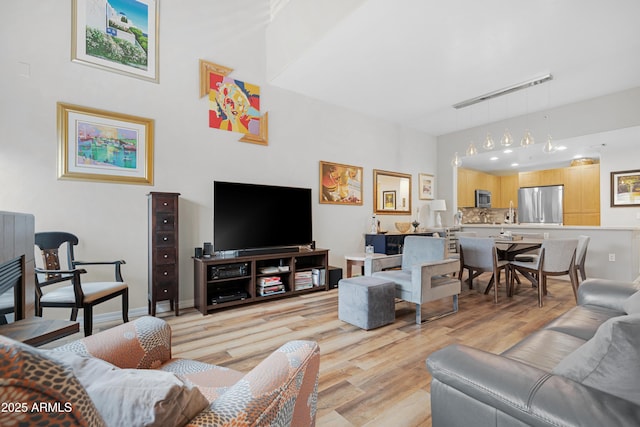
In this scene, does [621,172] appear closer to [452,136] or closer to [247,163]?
[452,136]

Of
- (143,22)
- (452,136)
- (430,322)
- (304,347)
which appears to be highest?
(143,22)

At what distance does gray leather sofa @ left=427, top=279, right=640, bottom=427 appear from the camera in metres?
0.79

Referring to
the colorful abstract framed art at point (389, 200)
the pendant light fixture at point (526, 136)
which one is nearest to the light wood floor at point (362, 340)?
the pendant light fixture at point (526, 136)

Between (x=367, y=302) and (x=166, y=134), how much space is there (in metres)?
2.87

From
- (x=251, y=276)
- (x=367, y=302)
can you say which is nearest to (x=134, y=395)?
(x=367, y=302)

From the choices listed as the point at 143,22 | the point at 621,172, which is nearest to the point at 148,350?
the point at 143,22

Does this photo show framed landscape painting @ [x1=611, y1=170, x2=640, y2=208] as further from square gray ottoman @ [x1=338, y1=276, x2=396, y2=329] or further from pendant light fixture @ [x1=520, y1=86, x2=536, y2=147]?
square gray ottoman @ [x1=338, y1=276, x2=396, y2=329]

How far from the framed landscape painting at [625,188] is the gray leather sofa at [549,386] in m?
5.79

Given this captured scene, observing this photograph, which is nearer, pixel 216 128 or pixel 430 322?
pixel 430 322

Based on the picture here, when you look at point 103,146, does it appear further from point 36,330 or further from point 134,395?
point 134,395

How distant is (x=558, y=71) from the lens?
12.1 feet

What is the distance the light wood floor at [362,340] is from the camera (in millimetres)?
1652

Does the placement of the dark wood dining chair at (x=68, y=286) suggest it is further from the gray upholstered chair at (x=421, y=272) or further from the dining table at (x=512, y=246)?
the dining table at (x=512, y=246)

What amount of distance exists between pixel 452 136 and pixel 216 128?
16.7ft
